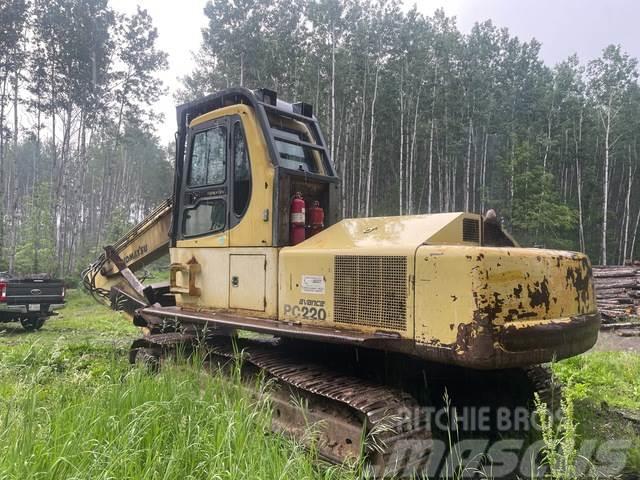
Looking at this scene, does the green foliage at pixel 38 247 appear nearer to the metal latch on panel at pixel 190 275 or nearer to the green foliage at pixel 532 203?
the metal latch on panel at pixel 190 275

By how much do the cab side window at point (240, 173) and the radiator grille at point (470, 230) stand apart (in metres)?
1.86

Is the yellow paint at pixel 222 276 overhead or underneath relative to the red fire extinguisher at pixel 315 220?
underneath

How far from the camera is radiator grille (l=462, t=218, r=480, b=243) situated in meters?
3.52

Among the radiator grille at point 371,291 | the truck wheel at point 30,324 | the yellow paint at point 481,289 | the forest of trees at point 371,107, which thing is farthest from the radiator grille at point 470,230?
the forest of trees at point 371,107

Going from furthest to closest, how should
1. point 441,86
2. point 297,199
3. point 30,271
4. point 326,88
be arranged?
point 441,86 < point 326,88 < point 30,271 < point 297,199

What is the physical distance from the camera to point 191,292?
15.2 feet

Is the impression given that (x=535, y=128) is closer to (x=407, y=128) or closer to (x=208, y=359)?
(x=407, y=128)

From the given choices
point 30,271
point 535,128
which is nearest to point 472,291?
point 30,271

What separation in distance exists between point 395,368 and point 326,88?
2480 cm

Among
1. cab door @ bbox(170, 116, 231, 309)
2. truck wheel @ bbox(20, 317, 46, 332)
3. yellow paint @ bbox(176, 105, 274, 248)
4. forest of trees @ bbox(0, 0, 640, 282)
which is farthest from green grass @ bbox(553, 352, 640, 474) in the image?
forest of trees @ bbox(0, 0, 640, 282)

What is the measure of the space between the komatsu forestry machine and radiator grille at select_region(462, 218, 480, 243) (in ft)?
0.05

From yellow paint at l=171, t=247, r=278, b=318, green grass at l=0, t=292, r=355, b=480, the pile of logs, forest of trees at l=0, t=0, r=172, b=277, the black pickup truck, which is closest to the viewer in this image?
green grass at l=0, t=292, r=355, b=480

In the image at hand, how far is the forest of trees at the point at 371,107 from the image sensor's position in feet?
A: 72.3

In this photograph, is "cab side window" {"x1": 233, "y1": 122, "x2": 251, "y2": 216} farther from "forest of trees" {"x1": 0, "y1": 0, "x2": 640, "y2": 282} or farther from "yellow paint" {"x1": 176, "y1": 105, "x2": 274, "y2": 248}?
"forest of trees" {"x1": 0, "y1": 0, "x2": 640, "y2": 282}
